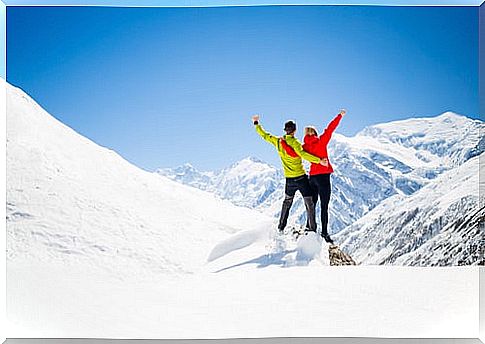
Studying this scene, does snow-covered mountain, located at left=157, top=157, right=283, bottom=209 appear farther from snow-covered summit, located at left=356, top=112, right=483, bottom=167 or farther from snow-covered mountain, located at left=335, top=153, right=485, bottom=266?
snow-covered summit, located at left=356, top=112, right=483, bottom=167

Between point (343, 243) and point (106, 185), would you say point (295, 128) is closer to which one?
point (343, 243)

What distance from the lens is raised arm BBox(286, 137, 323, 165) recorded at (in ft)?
19.9

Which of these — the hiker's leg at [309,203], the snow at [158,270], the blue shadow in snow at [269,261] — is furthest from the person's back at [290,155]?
the blue shadow in snow at [269,261]

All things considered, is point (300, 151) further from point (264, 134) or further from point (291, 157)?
point (264, 134)

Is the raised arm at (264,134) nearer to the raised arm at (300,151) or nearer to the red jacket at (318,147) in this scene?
the raised arm at (300,151)

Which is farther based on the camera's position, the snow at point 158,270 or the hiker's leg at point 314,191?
the hiker's leg at point 314,191

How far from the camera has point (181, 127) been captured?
6320 mm

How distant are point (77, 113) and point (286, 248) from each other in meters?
2.09

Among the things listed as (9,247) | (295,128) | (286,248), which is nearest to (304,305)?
(286,248)

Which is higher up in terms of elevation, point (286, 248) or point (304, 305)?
point (286, 248)

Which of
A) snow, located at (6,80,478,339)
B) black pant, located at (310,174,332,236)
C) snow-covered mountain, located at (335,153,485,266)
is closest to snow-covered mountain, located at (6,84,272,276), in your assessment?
snow, located at (6,80,478,339)

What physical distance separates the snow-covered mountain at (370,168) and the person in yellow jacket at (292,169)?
6 centimetres

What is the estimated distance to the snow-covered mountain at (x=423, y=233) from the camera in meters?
6.13

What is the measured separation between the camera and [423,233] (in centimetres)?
615
